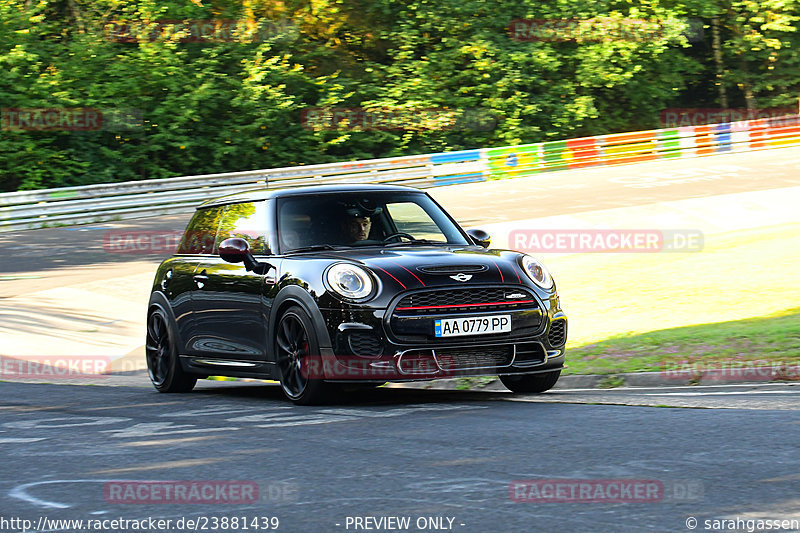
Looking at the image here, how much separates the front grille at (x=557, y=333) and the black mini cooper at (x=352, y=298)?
0.04 feet

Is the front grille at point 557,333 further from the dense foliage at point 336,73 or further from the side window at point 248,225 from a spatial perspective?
the dense foliage at point 336,73

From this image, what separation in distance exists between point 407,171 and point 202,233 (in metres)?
22.4

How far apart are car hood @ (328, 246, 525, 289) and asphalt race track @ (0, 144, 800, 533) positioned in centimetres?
90

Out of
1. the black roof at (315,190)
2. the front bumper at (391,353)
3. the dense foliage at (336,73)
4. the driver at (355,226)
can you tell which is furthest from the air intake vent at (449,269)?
the dense foliage at (336,73)

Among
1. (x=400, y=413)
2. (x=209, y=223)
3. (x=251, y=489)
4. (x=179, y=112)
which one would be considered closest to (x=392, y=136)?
(x=179, y=112)

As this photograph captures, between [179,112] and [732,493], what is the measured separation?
3157cm

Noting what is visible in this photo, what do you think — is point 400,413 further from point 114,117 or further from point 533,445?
point 114,117

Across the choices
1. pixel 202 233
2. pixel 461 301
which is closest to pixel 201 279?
pixel 202 233

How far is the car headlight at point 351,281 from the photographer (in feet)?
27.1

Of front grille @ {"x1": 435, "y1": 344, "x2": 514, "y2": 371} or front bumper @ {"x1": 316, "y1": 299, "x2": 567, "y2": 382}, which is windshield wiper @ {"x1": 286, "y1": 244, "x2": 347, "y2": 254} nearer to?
front bumper @ {"x1": 316, "y1": 299, "x2": 567, "y2": 382}

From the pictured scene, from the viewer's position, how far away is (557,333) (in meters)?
8.80

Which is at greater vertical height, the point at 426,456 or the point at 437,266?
the point at 437,266

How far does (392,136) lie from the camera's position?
3831 cm

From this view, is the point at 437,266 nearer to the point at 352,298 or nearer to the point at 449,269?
the point at 449,269
